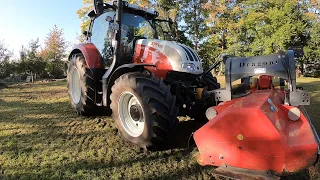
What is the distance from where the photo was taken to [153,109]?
3.47m

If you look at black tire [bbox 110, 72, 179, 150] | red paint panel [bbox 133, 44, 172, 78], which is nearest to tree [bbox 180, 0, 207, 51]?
red paint panel [bbox 133, 44, 172, 78]

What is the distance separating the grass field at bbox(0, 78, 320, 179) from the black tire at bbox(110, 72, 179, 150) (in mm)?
250

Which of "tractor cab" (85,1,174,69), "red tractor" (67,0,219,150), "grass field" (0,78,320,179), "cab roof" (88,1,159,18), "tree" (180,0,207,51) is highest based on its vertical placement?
"tree" (180,0,207,51)

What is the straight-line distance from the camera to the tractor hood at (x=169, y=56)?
4.32 m

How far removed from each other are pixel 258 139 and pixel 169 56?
223cm

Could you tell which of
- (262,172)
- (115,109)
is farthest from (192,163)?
(115,109)

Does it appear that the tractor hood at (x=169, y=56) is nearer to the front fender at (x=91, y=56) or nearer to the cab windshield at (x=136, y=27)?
the cab windshield at (x=136, y=27)

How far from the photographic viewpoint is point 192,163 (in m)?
3.54

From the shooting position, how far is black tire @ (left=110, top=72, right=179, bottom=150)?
3.48 meters

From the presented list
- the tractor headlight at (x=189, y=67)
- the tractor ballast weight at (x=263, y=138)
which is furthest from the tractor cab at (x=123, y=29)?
the tractor ballast weight at (x=263, y=138)

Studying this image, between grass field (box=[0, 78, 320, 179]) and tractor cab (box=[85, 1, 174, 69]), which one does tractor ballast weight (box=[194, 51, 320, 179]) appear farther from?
tractor cab (box=[85, 1, 174, 69])

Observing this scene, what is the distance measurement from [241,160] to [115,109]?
2185mm

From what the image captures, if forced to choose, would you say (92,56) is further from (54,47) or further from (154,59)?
(54,47)

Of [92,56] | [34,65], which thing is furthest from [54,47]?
[92,56]
